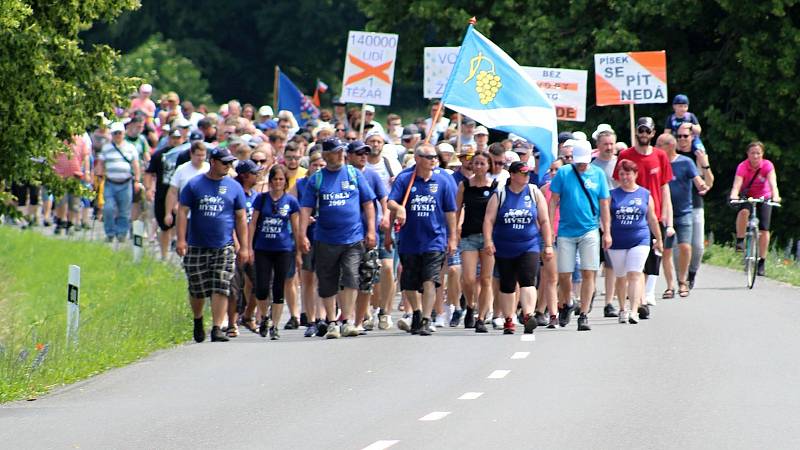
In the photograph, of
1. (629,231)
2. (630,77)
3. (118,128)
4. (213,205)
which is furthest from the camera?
(118,128)

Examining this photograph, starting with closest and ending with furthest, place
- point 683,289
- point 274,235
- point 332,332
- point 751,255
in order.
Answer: point 332,332 → point 274,235 → point 683,289 → point 751,255

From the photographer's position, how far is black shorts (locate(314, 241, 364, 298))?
760 inches

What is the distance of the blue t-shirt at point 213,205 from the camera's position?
62.1 feet

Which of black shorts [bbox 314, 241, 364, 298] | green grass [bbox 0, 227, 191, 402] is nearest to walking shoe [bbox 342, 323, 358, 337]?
black shorts [bbox 314, 241, 364, 298]

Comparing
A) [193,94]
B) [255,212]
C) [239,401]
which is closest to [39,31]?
[255,212]

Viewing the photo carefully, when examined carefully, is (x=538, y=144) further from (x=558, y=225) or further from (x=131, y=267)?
(x=131, y=267)

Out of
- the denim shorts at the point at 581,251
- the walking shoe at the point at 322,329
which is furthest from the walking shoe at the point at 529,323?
the walking shoe at the point at 322,329

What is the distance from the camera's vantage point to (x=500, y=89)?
21.3 meters

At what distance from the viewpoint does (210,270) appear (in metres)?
19.1

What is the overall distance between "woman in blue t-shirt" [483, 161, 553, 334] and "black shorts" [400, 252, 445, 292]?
1.86 feet

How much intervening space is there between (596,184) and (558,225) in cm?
70

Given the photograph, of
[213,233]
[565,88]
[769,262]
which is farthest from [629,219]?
[769,262]

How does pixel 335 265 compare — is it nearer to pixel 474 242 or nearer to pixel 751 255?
pixel 474 242

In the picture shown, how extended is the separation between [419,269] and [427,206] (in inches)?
24.6
